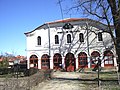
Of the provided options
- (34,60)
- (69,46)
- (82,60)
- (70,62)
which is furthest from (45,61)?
(82,60)

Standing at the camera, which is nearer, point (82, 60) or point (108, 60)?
point (108, 60)

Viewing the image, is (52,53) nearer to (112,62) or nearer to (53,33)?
(53,33)

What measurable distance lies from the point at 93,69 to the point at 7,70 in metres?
14.7

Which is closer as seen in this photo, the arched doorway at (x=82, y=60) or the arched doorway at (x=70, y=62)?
the arched doorway at (x=82, y=60)

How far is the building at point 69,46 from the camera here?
41031mm

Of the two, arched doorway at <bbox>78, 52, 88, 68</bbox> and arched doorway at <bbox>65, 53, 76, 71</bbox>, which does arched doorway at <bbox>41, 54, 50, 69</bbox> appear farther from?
arched doorway at <bbox>78, 52, 88, 68</bbox>

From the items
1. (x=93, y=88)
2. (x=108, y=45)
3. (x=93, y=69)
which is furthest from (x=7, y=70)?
(x=93, y=88)

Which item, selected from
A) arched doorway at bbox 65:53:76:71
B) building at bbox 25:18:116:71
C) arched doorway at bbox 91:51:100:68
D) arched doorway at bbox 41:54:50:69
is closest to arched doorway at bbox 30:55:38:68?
building at bbox 25:18:116:71

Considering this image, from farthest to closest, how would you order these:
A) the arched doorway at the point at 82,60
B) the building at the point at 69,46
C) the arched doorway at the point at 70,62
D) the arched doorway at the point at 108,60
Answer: the arched doorway at the point at 70,62
the arched doorway at the point at 82,60
the building at the point at 69,46
the arched doorway at the point at 108,60

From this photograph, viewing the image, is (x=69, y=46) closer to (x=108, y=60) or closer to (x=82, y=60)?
(x=82, y=60)

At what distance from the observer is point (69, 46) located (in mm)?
42438

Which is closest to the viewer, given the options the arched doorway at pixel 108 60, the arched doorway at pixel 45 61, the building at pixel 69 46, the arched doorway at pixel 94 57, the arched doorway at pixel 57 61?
the arched doorway at pixel 108 60

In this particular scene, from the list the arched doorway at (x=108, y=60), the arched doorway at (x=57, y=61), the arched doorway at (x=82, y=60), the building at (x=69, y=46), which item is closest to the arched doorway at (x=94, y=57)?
the building at (x=69, y=46)

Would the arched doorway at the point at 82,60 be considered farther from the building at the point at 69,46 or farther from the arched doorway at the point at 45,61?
the arched doorway at the point at 45,61
